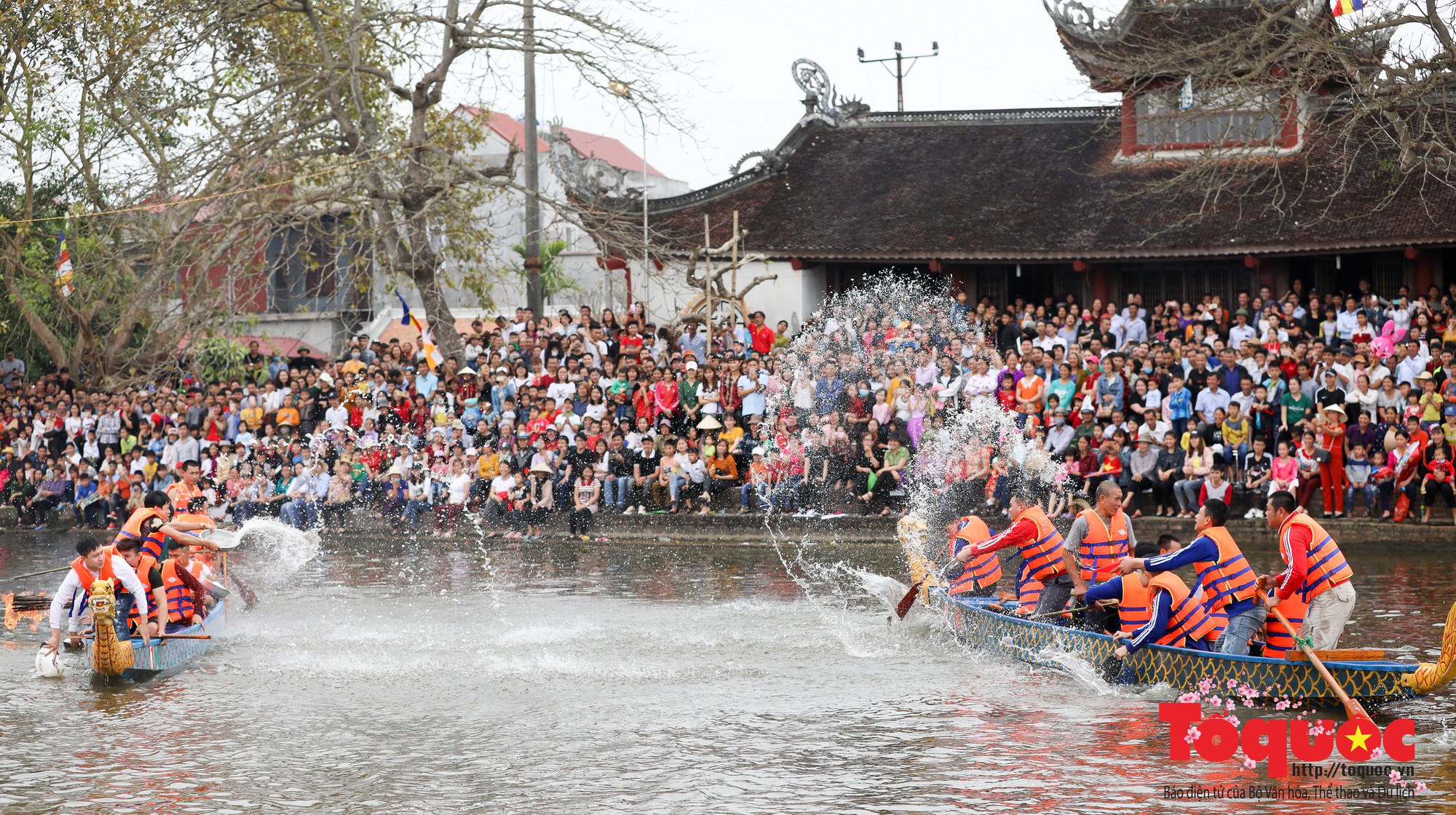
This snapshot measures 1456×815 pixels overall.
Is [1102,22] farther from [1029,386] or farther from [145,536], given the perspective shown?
[145,536]

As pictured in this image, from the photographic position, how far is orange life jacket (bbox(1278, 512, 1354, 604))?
1127 cm

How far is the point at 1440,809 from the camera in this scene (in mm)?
8688

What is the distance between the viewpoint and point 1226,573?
11352 mm

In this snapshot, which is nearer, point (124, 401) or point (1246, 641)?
point (1246, 641)

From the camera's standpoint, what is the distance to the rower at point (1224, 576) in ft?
37.0

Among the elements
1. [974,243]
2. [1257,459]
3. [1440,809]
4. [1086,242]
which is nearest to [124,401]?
[974,243]

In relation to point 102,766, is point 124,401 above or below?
above

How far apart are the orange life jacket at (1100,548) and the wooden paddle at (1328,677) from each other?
1.71 m

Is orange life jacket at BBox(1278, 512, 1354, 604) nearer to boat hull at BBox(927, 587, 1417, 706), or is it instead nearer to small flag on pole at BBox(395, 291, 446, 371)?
boat hull at BBox(927, 587, 1417, 706)

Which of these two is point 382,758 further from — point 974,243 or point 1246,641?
point 974,243

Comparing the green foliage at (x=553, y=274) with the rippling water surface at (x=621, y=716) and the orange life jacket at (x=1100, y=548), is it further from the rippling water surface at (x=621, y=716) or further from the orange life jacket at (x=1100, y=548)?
the orange life jacket at (x=1100, y=548)

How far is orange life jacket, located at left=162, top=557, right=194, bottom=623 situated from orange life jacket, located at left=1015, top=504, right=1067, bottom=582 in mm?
7715

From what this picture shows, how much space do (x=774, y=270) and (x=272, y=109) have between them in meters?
10.1

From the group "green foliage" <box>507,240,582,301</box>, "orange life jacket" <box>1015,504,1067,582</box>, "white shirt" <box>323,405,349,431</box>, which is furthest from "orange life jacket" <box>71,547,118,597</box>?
"green foliage" <box>507,240,582,301</box>
